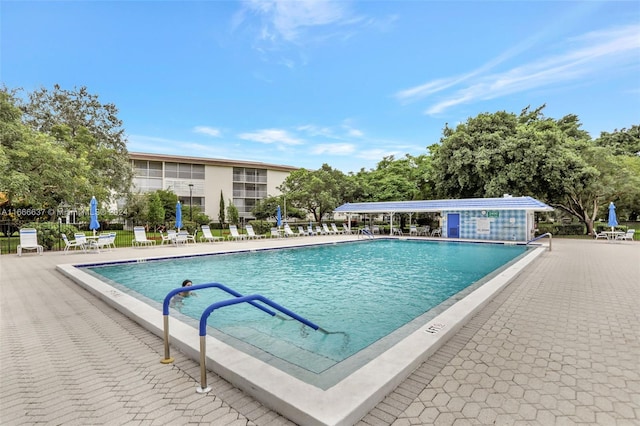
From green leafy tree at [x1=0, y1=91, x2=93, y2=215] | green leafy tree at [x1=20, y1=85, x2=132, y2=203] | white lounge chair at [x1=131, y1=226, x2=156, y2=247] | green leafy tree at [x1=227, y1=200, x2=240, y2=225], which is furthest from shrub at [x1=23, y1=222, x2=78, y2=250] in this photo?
green leafy tree at [x1=227, y1=200, x2=240, y2=225]

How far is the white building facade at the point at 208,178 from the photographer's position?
39562 mm

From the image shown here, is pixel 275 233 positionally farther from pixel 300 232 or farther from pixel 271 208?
pixel 271 208

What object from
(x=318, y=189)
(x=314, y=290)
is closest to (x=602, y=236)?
(x=318, y=189)

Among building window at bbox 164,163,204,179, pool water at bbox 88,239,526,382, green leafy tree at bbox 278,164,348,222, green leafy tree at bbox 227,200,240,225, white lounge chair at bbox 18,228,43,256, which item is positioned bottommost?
pool water at bbox 88,239,526,382

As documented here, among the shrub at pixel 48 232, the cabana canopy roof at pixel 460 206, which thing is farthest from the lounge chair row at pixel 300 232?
the shrub at pixel 48 232

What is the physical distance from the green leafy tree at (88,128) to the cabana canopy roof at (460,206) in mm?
17509

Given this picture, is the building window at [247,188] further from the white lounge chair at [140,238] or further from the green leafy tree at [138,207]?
the white lounge chair at [140,238]

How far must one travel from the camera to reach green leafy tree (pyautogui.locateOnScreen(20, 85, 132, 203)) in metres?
21.0

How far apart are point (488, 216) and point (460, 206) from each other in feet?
5.85

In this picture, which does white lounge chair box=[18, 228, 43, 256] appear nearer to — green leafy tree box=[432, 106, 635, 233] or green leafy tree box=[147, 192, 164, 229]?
green leafy tree box=[147, 192, 164, 229]

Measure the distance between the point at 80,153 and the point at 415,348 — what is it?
23.5 metres

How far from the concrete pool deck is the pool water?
101 cm

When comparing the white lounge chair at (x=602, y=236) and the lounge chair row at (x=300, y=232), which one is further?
the lounge chair row at (x=300, y=232)

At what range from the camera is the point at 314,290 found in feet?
25.5
